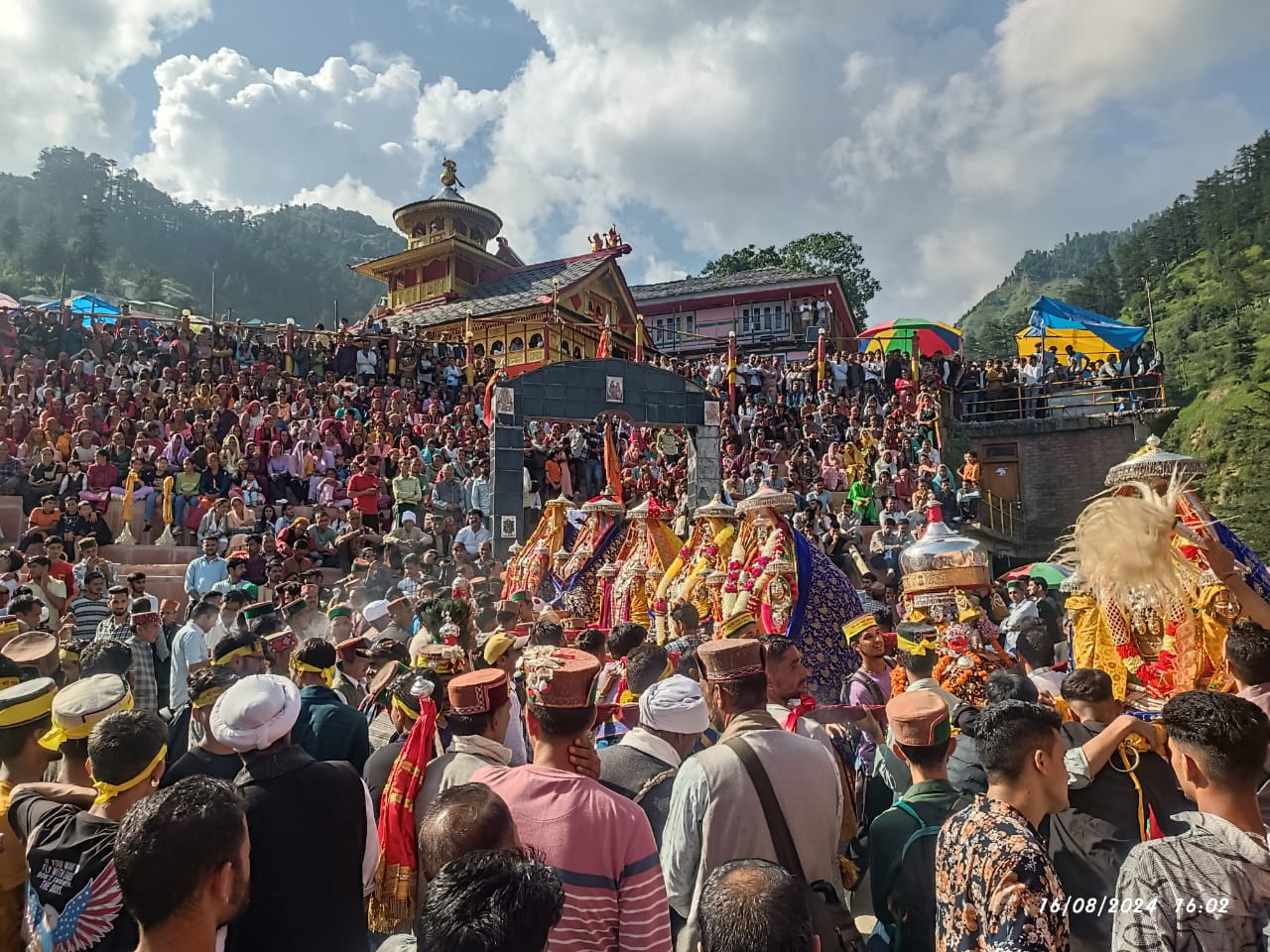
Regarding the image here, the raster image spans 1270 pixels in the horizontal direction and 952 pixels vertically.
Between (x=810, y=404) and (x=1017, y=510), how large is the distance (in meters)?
6.72

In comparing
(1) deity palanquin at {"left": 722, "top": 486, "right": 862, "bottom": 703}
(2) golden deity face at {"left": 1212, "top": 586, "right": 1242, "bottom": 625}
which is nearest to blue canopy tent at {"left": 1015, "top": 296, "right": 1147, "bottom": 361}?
(1) deity palanquin at {"left": 722, "top": 486, "right": 862, "bottom": 703}

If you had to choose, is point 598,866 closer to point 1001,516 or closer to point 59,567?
point 59,567

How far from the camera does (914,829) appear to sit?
103 inches

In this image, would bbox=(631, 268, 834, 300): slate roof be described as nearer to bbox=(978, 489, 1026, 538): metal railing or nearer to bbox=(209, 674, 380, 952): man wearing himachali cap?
bbox=(978, 489, 1026, 538): metal railing

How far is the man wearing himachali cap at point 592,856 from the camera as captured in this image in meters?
2.19

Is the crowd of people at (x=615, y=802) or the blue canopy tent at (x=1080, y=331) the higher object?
the blue canopy tent at (x=1080, y=331)

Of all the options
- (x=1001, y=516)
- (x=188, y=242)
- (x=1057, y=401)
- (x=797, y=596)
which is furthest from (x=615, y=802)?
(x=188, y=242)

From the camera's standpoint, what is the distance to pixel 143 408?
13656 mm

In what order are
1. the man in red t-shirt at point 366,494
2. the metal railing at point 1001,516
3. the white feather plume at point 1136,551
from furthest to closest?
the metal railing at point 1001,516
the man in red t-shirt at point 366,494
the white feather plume at point 1136,551

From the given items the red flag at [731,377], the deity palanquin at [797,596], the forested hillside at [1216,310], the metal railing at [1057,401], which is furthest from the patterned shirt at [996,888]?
the metal railing at [1057,401]

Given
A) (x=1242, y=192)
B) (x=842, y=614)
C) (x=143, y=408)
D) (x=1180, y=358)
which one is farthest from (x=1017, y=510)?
(x=1242, y=192)

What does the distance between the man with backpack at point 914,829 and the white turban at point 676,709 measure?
0.67 metres

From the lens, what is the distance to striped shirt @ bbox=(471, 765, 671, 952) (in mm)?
2188

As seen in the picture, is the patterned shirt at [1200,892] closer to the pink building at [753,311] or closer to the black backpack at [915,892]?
the black backpack at [915,892]
